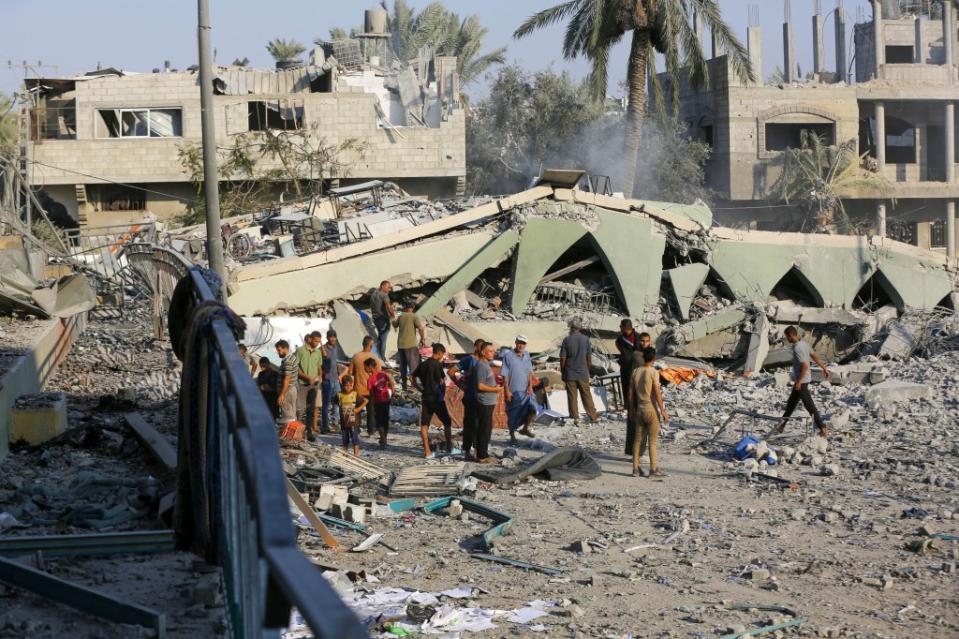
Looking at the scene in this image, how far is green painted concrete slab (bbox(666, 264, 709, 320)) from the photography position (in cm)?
2348

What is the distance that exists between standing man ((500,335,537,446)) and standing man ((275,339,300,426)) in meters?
2.58

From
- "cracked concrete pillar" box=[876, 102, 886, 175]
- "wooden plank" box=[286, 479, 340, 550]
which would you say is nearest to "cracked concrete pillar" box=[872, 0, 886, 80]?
"cracked concrete pillar" box=[876, 102, 886, 175]

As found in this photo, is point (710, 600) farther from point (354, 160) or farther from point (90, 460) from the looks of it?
point (354, 160)

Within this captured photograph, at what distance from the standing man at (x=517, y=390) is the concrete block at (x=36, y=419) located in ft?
18.3

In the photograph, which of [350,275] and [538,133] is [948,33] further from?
[350,275]

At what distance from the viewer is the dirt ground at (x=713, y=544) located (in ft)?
25.1

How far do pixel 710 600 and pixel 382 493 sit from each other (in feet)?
14.1

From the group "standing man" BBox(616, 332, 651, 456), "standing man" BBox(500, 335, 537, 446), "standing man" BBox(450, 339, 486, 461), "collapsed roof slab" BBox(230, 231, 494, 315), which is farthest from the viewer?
"collapsed roof slab" BBox(230, 231, 494, 315)

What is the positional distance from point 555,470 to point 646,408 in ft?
3.68

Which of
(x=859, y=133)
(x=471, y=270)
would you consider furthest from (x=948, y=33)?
(x=471, y=270)

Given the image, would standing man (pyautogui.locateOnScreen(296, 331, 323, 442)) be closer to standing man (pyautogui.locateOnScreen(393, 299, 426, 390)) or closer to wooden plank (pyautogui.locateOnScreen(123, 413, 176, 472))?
standing man (pyautogui.locateOnScreen(393, 299, 426, 390))

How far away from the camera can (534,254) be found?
2281 centimetres

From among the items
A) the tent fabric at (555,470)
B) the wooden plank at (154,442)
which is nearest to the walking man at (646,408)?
the tent fabric at (555,470)

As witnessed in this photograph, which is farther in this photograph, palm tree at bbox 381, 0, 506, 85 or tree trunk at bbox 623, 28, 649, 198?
palm tree at bbox 381, 0, 506, 85
